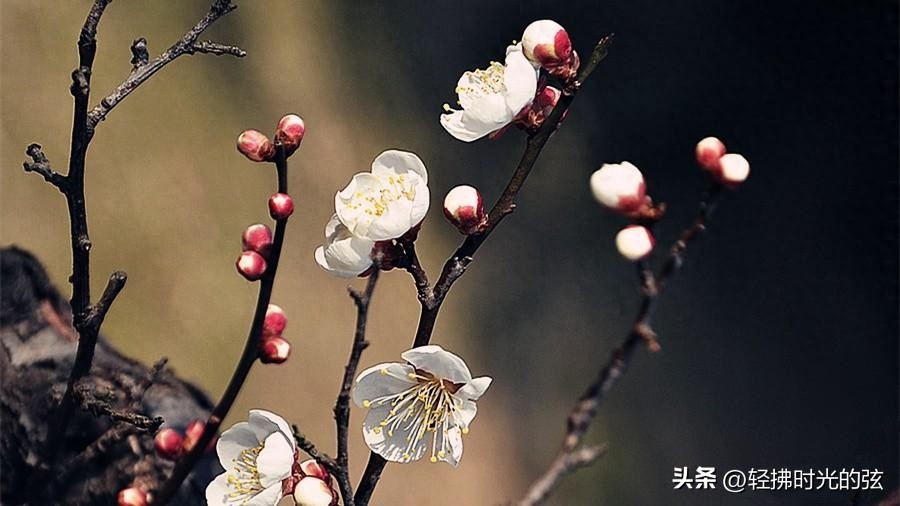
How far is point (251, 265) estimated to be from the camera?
0.45m

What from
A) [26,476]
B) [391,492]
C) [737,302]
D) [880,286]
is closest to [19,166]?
[26,476]

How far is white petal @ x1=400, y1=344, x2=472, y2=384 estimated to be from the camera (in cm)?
37

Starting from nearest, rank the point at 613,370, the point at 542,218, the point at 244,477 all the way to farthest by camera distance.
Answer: the point at 613,370
the point at 244,477
the point at 542,218

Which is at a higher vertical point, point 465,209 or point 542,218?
point 542,218

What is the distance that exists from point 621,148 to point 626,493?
50 centimetres

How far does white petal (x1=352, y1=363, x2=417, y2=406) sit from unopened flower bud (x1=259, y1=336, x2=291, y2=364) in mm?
83

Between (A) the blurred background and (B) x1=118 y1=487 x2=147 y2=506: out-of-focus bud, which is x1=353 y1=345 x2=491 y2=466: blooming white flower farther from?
(A) the blurred background

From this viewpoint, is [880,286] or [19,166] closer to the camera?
[19,166]

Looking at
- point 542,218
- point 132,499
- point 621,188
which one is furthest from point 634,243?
point 542,218

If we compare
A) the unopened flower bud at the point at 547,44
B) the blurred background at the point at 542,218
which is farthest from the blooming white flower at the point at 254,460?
the blurred background at the point at 542,218

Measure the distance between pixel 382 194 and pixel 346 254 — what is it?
0.12 feet

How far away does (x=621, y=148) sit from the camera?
1.27 m

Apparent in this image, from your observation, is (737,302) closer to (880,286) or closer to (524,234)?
(880,286)

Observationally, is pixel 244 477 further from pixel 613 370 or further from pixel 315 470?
pixel 613 370
